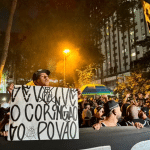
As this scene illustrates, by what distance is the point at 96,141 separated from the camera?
2674 mm

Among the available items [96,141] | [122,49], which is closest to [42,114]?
[96,141]

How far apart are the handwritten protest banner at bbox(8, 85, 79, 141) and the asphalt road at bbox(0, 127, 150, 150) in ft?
0.29

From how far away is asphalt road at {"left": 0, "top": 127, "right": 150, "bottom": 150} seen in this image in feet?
7.34

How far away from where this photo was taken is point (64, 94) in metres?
2.59

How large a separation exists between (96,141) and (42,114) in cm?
96

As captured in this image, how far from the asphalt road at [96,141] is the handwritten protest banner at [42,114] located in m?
0.09

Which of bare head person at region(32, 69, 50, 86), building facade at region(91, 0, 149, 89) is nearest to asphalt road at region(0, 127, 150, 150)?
bare head person at region(32, 69, 50, 86)

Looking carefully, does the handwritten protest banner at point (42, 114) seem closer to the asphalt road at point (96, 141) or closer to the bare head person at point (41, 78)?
the asphalt road at point (96, 141)

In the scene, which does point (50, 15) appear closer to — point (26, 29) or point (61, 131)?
point (26, 29)

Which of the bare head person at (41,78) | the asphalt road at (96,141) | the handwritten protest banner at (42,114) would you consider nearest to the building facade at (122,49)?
the bare head person at (41,78)

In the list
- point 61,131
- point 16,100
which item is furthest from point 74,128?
point 16,100

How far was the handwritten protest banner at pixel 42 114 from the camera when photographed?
2229 mm

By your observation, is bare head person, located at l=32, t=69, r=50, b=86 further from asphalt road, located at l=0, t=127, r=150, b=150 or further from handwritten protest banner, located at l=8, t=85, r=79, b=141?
asphalt road, located at l=0, t=127, r=150, b=150

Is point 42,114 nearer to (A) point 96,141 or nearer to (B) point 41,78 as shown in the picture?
(A) point 96,141
